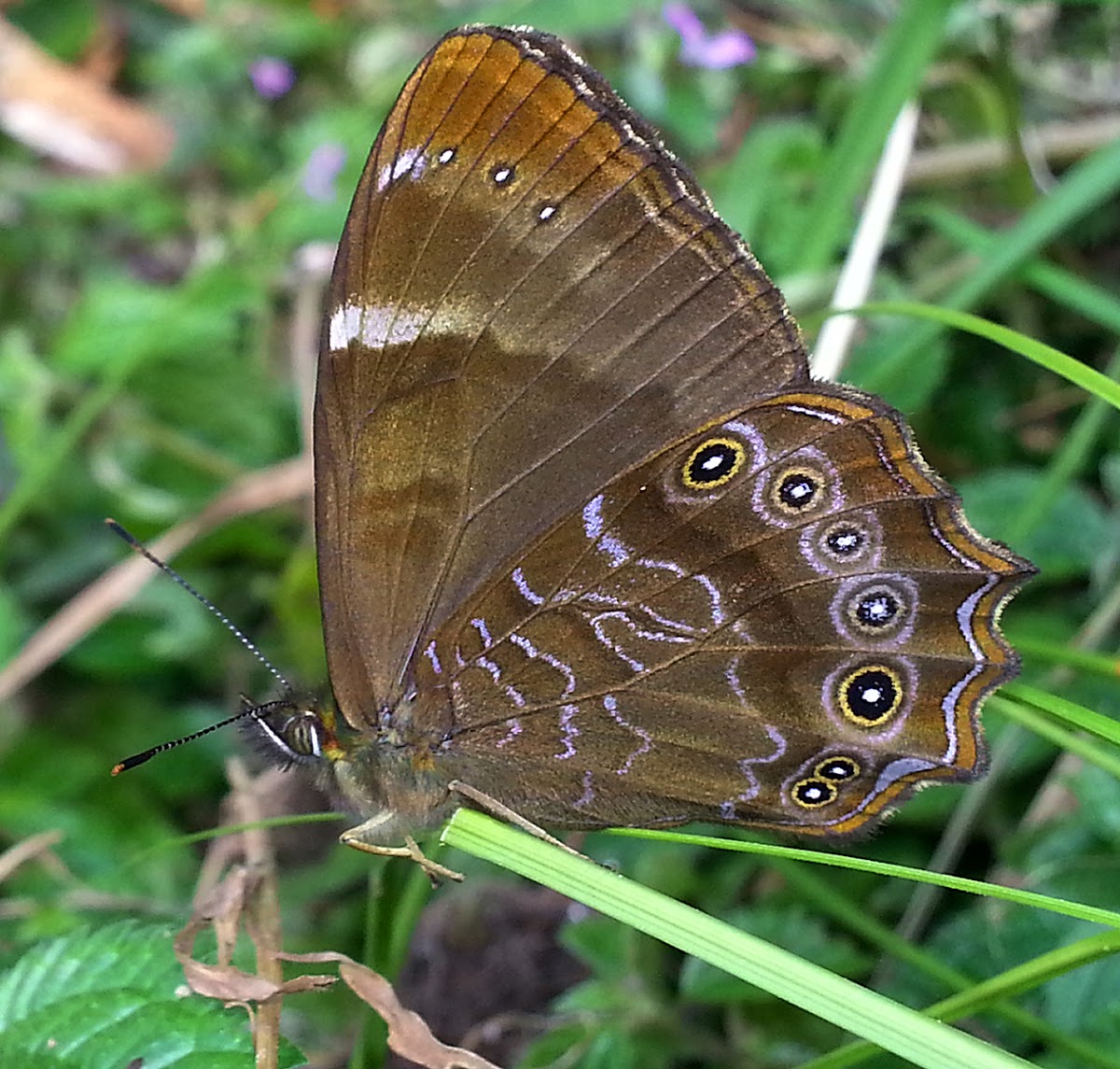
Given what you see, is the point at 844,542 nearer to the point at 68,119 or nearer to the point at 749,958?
the point at 749,958

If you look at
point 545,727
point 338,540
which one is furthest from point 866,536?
point 338,540

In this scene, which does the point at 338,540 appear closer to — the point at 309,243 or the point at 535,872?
the point at 535,872

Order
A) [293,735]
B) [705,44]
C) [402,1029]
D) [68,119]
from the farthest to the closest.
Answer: [68,119] < [705,44] < [293,735] < [402,1029]

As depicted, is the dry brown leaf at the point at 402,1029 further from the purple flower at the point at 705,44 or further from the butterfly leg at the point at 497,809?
the purple flower at the point at 705,44

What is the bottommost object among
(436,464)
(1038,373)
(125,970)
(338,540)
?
(125,970)

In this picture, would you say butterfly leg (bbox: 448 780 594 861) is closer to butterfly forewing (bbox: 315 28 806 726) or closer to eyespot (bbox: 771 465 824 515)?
butterfly forewing (bbox: 315 28 806 726)

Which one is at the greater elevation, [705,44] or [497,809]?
[705,44]

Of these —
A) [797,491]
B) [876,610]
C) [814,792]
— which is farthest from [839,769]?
[797,491]
